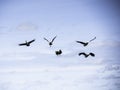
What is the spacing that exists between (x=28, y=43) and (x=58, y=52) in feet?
34.2

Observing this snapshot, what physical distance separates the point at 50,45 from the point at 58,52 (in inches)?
223

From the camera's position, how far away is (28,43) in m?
136

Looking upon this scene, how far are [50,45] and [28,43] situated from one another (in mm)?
11267

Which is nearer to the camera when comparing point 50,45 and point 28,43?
point 50,45

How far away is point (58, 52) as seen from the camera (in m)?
132

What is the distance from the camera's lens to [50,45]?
12675cm
